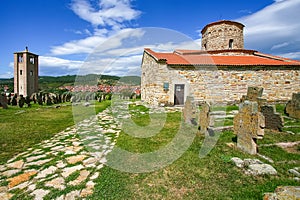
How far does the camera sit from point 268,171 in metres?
3.15

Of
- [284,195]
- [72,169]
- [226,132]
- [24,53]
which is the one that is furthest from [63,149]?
[24,53]

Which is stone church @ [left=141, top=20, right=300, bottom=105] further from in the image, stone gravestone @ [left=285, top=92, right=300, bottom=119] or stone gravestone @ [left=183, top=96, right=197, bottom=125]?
stone gravestone @ [left=183, top=96, right=197, bottom=125]

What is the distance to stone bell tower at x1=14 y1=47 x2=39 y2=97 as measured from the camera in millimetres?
33469

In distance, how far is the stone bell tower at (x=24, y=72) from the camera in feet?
110

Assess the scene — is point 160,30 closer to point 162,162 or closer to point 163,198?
point 162,162

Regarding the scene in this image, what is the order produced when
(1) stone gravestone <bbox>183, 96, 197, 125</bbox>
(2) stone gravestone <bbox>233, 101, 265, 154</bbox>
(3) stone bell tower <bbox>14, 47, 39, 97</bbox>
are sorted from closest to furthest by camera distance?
1. (2) stone gravestone <bbox>233, 101, 265, 154</bbox>
2. (1) stone gravestone <bbox>183, 96, 197, 125</bbox>
3. (3) stone bell tower <bbox>14, 47, 39, 97</bbox>

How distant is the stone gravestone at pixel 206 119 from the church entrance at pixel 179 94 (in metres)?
8.45

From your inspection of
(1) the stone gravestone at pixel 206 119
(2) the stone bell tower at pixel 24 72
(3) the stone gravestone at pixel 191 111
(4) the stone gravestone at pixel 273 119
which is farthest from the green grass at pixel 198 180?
(2) the stone bell tower at pixel 24 72

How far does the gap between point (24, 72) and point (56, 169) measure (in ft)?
126

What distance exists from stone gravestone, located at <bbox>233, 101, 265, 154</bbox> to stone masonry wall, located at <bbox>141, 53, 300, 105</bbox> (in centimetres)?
942

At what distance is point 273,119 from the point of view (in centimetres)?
631

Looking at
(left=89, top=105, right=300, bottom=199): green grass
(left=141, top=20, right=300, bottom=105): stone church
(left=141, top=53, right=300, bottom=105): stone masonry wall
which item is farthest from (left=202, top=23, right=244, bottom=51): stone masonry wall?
(left=89, top=105, right=300, bottom=199): green grass

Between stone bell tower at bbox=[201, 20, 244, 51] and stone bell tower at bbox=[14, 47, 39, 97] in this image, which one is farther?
stone bell tower at bbox=[14, 47, 39, 97]

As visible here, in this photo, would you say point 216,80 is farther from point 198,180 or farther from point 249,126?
point 198,180
